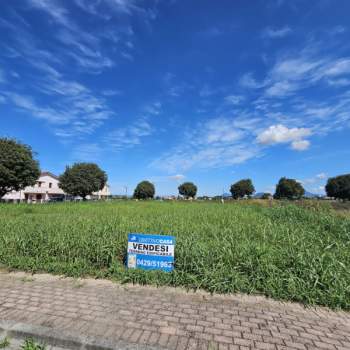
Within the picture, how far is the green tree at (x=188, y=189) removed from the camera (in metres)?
86.4

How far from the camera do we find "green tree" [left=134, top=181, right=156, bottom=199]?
262 feet

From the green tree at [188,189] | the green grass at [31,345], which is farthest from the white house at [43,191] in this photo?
the green grass at [31,345]

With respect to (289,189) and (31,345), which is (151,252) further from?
(289,189)

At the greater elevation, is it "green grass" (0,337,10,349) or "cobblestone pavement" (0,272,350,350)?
"cobblestone pavement" (0,272,350,350)

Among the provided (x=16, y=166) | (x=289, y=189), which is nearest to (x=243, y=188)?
(x=289, y=189)

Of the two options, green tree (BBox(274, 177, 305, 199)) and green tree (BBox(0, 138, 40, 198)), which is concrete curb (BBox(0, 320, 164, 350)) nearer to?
green tree (BBox(0, 138, 40, 198))

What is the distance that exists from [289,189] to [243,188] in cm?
1247

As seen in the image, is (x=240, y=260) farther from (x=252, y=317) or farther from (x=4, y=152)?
(x=4, y=152)

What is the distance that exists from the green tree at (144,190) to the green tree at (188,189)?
35.0 feet

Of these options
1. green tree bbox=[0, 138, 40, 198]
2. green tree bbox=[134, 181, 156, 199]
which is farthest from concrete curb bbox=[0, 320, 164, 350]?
green tree bbox=[134, 181, 156, 199]

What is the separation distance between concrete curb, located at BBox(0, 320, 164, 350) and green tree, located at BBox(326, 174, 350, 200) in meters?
87.8

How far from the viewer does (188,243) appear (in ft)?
18.6

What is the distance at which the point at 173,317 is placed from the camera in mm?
3545

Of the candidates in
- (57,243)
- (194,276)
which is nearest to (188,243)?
(194,276)
